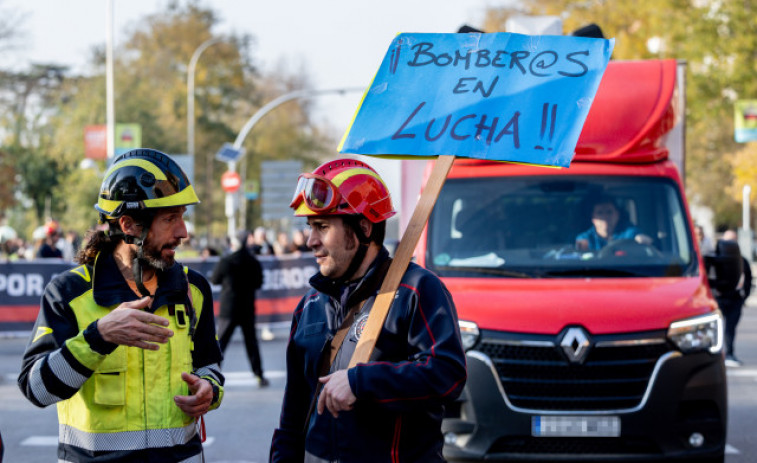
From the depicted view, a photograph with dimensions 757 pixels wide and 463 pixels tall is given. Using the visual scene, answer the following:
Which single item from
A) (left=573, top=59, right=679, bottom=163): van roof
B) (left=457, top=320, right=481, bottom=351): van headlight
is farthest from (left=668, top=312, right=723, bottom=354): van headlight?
(left=573, top=59, right=679, bottom=163): van roof

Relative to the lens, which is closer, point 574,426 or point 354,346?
point 354,346

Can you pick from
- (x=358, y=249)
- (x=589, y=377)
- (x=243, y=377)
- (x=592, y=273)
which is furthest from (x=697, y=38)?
(x=358, y=249)

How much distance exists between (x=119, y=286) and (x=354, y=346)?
2.69 feet

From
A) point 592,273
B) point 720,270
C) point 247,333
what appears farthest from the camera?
point 247,333

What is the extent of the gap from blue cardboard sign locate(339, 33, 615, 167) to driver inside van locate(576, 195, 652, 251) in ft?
12.1

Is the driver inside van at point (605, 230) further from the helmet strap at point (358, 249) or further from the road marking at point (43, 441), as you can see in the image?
the helmet strap at point (358, 249)

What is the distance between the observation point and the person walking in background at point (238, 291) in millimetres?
13273

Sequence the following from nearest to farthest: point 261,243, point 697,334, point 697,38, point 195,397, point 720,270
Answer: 1. point 195,397
2. point 697,334
3. point 720,270
4. point 261,243
5. point 697,38

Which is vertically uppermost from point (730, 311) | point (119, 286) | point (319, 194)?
point (319, 194)

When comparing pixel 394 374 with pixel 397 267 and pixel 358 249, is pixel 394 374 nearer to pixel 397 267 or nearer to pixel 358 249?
pixel 397 267

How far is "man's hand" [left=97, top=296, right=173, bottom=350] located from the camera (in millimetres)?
3250

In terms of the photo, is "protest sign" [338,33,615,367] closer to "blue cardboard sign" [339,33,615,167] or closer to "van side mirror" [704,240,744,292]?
"blue cardboard sign" [339,33,615,167]

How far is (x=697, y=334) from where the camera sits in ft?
21.5

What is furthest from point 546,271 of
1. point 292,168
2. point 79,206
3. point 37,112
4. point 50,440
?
point 37,112
